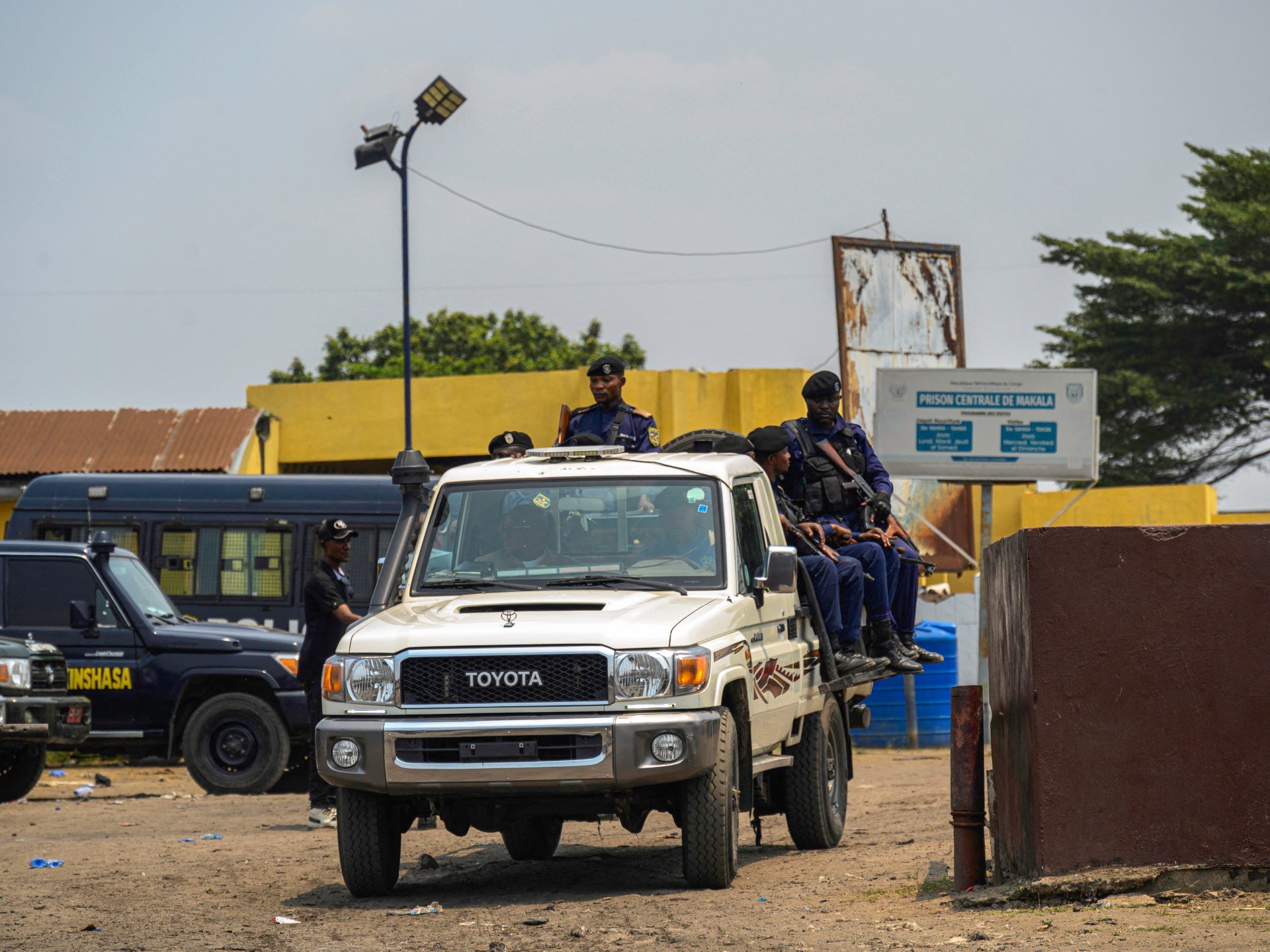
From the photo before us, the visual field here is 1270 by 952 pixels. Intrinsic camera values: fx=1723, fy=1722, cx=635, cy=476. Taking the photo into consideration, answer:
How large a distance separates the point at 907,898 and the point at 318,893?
2.85 m

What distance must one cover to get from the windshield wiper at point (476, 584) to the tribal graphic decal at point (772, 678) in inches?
44.9

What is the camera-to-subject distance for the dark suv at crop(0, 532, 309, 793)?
14.7 m

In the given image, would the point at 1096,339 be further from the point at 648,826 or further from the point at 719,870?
the point at 719,870

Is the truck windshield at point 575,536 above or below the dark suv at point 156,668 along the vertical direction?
above

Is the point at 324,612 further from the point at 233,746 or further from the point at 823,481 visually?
the point at 233,746

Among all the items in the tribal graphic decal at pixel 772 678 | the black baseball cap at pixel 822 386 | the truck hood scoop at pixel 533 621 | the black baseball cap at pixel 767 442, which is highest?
the black baseball cap at pixel 822 386

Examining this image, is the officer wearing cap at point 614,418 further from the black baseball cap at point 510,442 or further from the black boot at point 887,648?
the black boot at point 887,648

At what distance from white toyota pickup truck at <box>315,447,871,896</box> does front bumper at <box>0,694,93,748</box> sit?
5.88 meters

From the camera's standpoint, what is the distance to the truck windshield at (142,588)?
15328mm

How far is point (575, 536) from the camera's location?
830 centimetres

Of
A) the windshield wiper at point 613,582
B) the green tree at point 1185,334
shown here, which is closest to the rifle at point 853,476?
the windshield wiper at point 613,582

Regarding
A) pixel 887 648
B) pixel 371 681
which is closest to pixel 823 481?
pixel 887 648

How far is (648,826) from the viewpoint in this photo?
11.3 meters

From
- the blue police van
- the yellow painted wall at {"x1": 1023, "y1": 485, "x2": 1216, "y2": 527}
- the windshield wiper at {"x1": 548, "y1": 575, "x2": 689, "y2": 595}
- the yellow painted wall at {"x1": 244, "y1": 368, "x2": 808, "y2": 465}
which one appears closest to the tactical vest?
the windshield wiper at {"x1": 548, "y1": 575, "x2": 689, "y2": 595}
